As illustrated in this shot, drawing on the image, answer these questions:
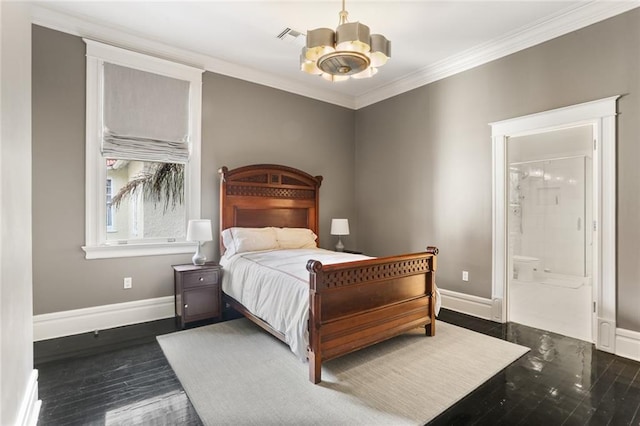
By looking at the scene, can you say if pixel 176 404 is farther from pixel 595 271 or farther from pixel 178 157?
pixel 595 271

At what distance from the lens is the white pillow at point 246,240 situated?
3797 mm

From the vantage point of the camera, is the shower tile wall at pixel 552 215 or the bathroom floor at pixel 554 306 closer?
the bathroom floor at pixel 554 306

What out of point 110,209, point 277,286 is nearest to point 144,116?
point 110,209

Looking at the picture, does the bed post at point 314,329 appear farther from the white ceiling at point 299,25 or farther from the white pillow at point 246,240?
the white ceiling at point 299,25

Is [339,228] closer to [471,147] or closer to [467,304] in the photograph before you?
[467,304]

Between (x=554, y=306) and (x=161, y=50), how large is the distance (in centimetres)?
585

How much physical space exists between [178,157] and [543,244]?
21.4 ft

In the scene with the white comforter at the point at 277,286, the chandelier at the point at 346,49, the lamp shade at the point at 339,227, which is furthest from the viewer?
the lamp shade at the point at 339,227

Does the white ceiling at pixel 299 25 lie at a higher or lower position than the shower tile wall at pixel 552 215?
higher

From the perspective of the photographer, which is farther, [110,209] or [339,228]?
[339,228]

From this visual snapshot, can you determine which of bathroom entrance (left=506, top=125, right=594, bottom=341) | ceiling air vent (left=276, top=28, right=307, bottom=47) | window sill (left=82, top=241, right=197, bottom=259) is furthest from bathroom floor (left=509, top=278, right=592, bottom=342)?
window sill (left=82, top=241, right=197, bottom=259)

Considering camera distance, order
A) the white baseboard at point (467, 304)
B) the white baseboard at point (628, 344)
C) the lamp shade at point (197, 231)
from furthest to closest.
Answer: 1. the white baseboard at point (467, 304)
2. the lamp shade at point (197, 231)
3. the white baseboard at point (628, 344)

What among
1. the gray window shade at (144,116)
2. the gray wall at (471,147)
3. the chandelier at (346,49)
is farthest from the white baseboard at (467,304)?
the gray window shade at (144,116)

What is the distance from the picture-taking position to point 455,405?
2.04 metres
